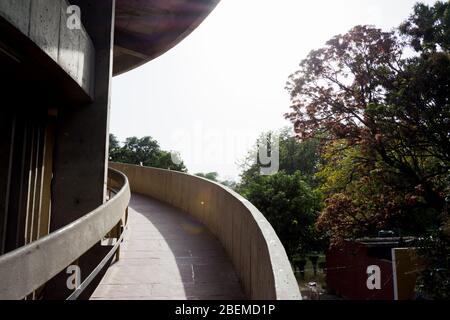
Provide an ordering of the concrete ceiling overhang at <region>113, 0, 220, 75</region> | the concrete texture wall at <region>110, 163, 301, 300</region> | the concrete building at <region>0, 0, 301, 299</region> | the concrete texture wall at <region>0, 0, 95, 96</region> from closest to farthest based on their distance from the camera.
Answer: the concrete texture wall at <region>110, 163, 301, 300</region> < the concrete building at <region>0, 0, 301, 299</region> < the concrete texture wall at <region>0, 0, 95, 96</region> < the concrete ceiling overhang at <region>113, 0, 220, 75</region>

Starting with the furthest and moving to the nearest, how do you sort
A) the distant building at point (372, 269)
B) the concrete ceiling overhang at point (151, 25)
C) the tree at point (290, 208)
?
the tree at point (290, 208), the distant building at point (372, 269), the concrete ceiling overhang at point (151, 25)

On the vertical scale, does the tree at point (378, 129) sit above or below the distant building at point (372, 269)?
above

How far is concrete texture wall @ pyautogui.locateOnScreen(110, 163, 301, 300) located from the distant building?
9.81 m

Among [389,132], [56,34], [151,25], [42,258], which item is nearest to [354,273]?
[389,132]

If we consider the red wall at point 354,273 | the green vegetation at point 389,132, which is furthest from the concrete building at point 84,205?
the red wall at point 354,273

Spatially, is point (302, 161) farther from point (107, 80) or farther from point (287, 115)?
point (107, 80)

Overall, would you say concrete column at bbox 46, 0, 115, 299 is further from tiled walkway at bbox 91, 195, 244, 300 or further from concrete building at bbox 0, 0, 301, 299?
tiled walkway at bbox 91, 195, 244, 300

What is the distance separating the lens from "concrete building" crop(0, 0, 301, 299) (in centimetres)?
347

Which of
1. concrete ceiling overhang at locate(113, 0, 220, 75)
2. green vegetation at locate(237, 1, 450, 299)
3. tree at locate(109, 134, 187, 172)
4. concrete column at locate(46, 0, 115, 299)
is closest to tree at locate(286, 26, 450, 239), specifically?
green vegetation at locate(237, 1, 450, 299)

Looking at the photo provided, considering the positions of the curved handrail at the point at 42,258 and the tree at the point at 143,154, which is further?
the tree at the point at 143,154

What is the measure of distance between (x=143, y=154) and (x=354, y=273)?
74.7 m

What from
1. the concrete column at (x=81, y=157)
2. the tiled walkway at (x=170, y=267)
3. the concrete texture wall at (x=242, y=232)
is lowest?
the tiled walkway at (x=170, y=267)

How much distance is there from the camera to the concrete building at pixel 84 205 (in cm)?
347

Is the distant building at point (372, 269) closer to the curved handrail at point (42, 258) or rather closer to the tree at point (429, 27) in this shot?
the tree at point (429, 27)
